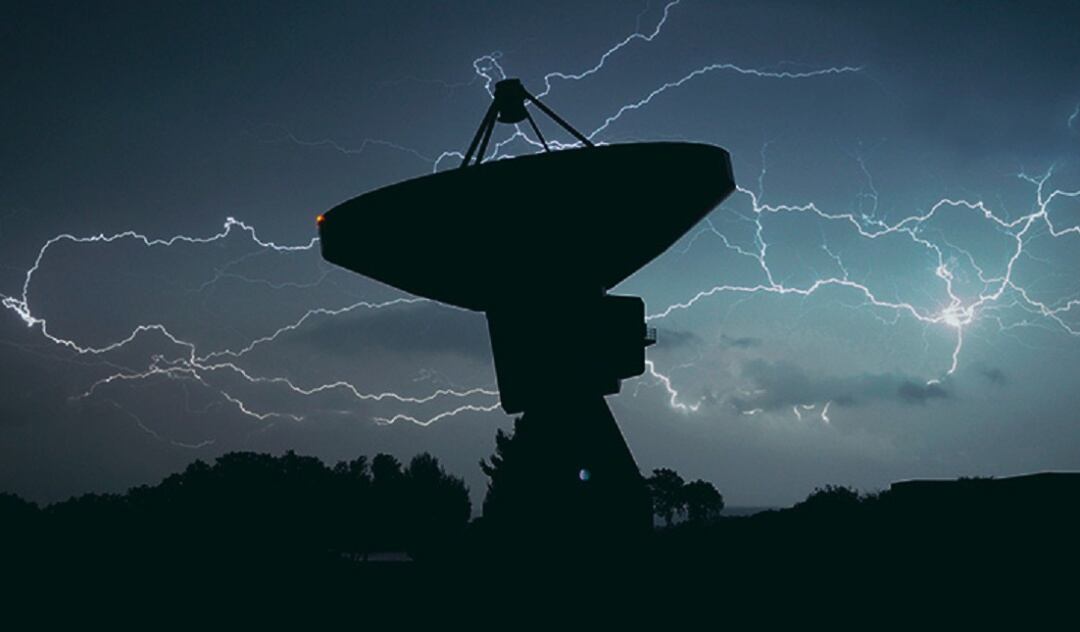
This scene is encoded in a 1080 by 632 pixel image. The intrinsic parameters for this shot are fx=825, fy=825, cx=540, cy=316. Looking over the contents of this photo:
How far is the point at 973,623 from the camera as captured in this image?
30.2 feet

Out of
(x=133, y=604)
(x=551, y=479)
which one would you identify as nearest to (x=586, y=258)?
(x=551, y=479)

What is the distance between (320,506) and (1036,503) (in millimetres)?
49523

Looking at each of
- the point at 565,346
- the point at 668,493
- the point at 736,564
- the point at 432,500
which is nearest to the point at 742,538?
the point at 736,564

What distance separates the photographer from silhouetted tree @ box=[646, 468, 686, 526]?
275 ft

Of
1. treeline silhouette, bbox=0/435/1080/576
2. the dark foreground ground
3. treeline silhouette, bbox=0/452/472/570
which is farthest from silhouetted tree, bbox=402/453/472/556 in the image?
the dark foreground ground

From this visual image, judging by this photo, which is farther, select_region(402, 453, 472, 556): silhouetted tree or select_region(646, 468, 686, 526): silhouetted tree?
select_region(646, 468, 686, 526): silhouetted tree

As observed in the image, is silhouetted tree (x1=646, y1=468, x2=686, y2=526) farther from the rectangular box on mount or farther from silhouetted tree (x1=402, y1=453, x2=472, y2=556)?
the rectangular box on mount

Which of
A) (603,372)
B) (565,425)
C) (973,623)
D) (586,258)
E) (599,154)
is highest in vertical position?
(599,154)

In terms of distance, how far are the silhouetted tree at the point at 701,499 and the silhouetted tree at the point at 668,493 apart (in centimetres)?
71

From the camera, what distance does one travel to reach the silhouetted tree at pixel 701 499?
8650cm

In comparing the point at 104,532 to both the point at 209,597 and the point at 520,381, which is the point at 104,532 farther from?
the point at 520,381

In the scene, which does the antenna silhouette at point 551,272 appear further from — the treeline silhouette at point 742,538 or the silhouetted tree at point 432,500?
the silhouetted tree at point 432,500

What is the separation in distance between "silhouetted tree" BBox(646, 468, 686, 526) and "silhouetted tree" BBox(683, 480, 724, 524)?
2.34 feet

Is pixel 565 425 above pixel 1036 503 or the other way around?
above
